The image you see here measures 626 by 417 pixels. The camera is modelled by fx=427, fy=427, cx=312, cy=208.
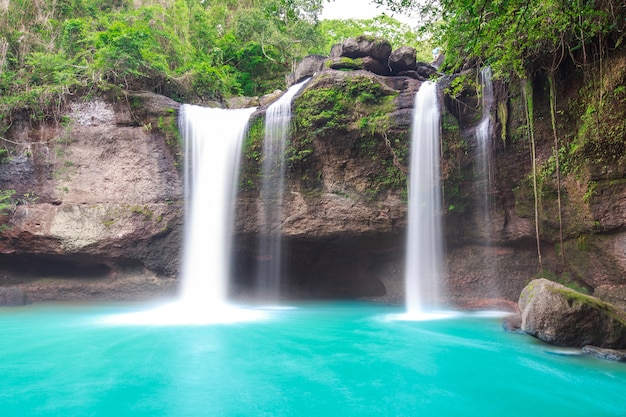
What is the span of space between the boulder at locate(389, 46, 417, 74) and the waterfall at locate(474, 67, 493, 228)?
3786 millimetres

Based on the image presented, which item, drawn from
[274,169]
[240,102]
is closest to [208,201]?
[274,169]

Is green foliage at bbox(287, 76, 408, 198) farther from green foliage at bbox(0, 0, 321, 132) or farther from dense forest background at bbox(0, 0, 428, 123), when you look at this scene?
green foliage at bbox(0, 0, 321, 132)

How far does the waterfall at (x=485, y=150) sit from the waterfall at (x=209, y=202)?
6036 millimetres

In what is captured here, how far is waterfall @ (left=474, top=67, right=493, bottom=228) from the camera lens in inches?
394

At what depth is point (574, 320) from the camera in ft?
18.6

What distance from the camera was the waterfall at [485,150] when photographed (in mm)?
10000

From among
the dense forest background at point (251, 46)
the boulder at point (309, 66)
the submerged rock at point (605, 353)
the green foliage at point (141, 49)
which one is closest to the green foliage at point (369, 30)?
the dense forest background at point (251, 46)

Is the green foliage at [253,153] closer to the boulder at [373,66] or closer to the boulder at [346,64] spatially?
the boulder at [346,64]

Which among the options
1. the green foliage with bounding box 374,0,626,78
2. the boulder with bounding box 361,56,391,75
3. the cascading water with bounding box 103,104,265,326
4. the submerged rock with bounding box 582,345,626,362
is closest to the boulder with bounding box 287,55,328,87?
the boulder with bounding box 361,56,391,75

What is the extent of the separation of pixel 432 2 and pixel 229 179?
653cm

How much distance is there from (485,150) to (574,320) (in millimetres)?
5307

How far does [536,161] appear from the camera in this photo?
9.20m

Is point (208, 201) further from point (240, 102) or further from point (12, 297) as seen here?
point (240, 102)

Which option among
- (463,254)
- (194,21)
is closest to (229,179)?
(463,254)
